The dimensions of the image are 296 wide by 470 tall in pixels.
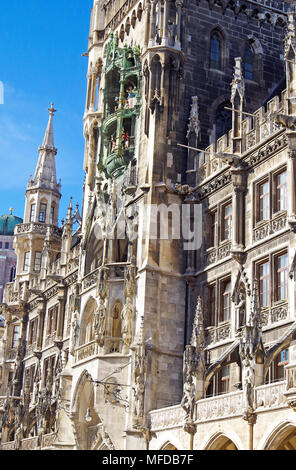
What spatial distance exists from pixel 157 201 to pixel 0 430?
25.3 meters

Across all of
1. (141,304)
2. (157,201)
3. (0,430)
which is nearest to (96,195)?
(157,201)

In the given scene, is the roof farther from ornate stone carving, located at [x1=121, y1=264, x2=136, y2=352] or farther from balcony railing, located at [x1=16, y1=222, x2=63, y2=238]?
ornate stone carving, located at [x1=121, y1=264, x2=136, y2=352]

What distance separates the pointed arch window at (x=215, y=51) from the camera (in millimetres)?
43094

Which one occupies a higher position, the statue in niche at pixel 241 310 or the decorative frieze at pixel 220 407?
the statue in niche at pixel 241 310

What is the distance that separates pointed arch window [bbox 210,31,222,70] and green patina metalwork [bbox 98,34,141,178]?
13.0 feet

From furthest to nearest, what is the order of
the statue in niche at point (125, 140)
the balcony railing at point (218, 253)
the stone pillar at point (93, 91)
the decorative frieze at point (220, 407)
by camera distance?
the stone pillar at point (93, 91) < the statue in niche at point (125, 140) < the balcony railing at point (218, 253) < the decorative frieze at point (220, 407)

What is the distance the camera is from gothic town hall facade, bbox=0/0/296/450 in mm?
31312

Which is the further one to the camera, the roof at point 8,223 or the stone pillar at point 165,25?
the roof at point 8,223

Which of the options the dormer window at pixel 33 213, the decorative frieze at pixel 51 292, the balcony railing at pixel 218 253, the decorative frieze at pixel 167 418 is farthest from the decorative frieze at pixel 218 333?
the dormer window at pixel 33 213

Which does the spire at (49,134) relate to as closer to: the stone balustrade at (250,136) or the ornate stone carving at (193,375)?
the stone balustrade at (250,136)

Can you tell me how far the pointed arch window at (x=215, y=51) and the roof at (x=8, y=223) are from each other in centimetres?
7366

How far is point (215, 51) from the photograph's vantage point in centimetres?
4338

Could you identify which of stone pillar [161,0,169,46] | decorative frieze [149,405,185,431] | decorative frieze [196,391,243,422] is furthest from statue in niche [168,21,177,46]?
decorative frieze [196,391,243,422]
